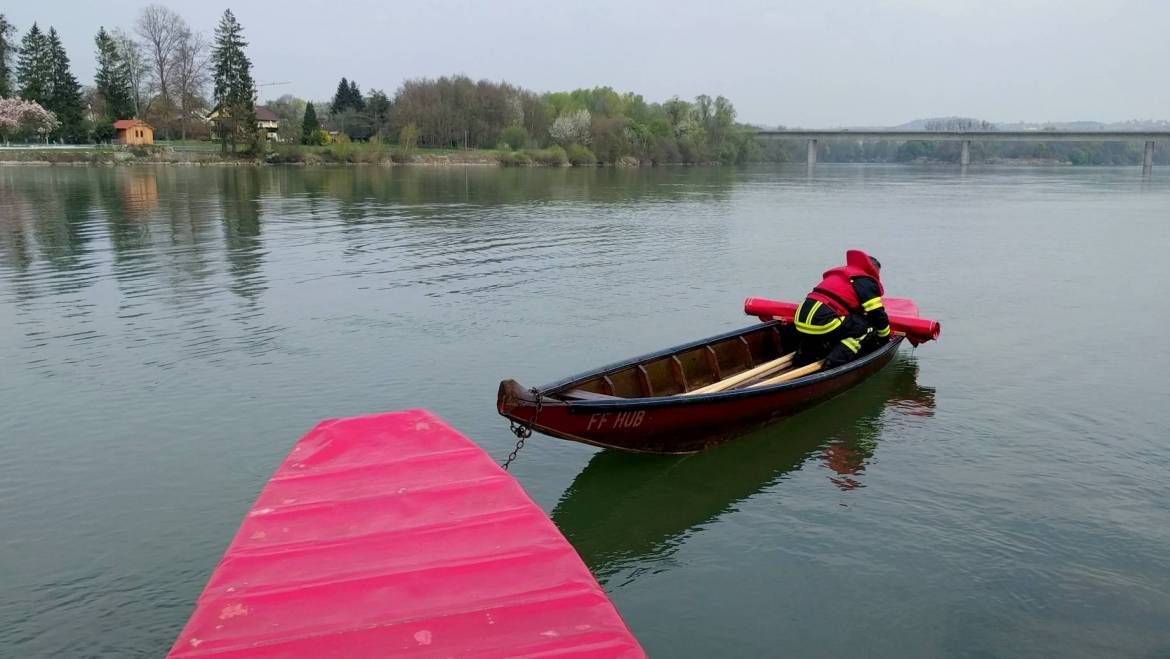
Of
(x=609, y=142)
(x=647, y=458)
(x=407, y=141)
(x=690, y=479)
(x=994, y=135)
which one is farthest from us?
(x=994, y=135)

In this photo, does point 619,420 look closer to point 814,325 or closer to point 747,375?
point 747,375

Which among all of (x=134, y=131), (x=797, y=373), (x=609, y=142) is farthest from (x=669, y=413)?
(x=609, y=142)

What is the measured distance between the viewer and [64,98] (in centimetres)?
8650

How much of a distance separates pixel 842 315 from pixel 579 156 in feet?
312

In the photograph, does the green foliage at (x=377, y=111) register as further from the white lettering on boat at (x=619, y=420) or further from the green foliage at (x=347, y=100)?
the white lettering on boat at (x=619, y=420)

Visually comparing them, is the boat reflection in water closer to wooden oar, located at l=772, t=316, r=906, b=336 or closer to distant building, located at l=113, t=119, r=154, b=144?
wooden oar, located at l=772, t=316, r=906, b=336

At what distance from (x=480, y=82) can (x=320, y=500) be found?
4310 inches

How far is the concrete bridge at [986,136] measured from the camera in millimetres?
98438

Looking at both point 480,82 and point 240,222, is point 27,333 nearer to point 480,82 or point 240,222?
point 240,222

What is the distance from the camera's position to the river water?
6.73 m

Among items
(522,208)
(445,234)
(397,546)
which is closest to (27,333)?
(397,546)

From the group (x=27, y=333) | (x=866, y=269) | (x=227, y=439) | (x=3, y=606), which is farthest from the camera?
(x=27, y=333)

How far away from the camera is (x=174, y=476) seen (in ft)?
29.0

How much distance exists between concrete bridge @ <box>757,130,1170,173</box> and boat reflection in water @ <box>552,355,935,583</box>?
99288 millimetres
